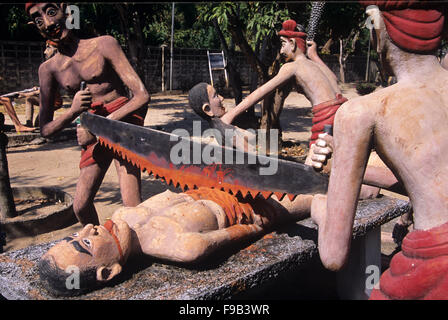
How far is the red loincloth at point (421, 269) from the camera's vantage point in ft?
4.84

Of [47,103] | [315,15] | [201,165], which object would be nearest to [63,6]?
[47,103]

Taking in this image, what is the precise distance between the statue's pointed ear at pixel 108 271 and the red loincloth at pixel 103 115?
1.50 meters

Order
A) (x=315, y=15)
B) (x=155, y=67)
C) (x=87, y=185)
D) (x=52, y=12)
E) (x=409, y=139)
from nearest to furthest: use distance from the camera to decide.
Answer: (x=409, y=139), (x=52, y=12), (x=87, y=185), (x=315, y=15), (x=155, y=67)

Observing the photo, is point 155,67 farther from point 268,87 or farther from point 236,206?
point 236,206

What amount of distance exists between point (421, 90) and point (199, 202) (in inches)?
63.2

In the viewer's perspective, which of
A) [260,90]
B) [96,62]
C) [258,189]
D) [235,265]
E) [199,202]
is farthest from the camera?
[260,90]

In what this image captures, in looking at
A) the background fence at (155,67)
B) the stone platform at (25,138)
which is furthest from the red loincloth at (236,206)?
the background fence at (155,67)

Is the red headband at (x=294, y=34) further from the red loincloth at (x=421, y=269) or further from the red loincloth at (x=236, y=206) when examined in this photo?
the red loincloth at (x=421, y=269)

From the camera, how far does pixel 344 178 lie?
1573mm

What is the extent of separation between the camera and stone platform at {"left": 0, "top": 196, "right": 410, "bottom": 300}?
2.13 meters

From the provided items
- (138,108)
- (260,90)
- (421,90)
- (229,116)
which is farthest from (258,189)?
(260,90)

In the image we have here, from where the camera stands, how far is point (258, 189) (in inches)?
86.6

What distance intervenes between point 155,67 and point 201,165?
18.5m

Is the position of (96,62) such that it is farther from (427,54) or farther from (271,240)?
(427,54)
